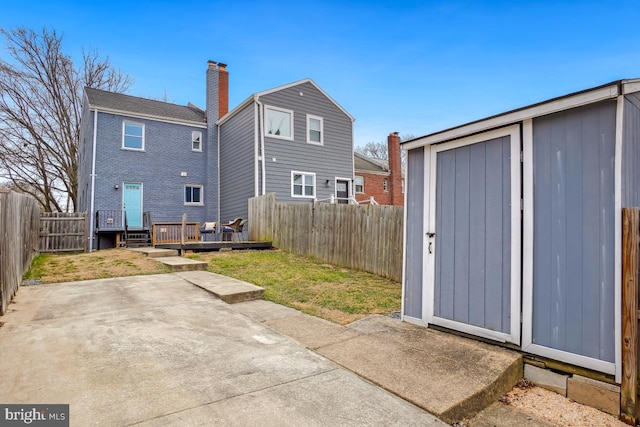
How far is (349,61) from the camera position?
15.7 meters

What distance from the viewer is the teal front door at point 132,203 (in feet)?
49.0

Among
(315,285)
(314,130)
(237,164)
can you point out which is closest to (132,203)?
(237,164)

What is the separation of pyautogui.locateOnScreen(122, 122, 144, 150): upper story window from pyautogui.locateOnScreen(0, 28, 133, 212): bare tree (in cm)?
879

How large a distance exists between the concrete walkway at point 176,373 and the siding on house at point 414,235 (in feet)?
4.80

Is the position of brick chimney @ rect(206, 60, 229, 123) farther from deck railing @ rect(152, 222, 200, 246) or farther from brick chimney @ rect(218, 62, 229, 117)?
deck railing @ rect(152, 222, 200, 246)

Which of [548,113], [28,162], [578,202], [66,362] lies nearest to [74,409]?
[66,362]

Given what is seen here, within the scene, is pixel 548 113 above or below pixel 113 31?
below

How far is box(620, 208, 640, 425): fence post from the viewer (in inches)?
97.7

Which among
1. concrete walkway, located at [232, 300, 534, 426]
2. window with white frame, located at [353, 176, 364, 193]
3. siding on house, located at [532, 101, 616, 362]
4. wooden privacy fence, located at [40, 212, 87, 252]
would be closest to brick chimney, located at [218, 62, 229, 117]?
wooden privacy fence, located at [40, 212, 87, 252]

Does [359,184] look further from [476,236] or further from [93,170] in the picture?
[476,236]

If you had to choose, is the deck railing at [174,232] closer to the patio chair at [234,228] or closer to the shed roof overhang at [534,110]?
the patio chair at [234,228]

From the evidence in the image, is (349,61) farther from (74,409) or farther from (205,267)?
(74,409)

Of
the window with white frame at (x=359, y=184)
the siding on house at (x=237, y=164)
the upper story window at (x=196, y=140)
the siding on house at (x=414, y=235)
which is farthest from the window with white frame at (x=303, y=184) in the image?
the siding on house at (x=414, y=235)

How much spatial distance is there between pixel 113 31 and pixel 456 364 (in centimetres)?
2095
